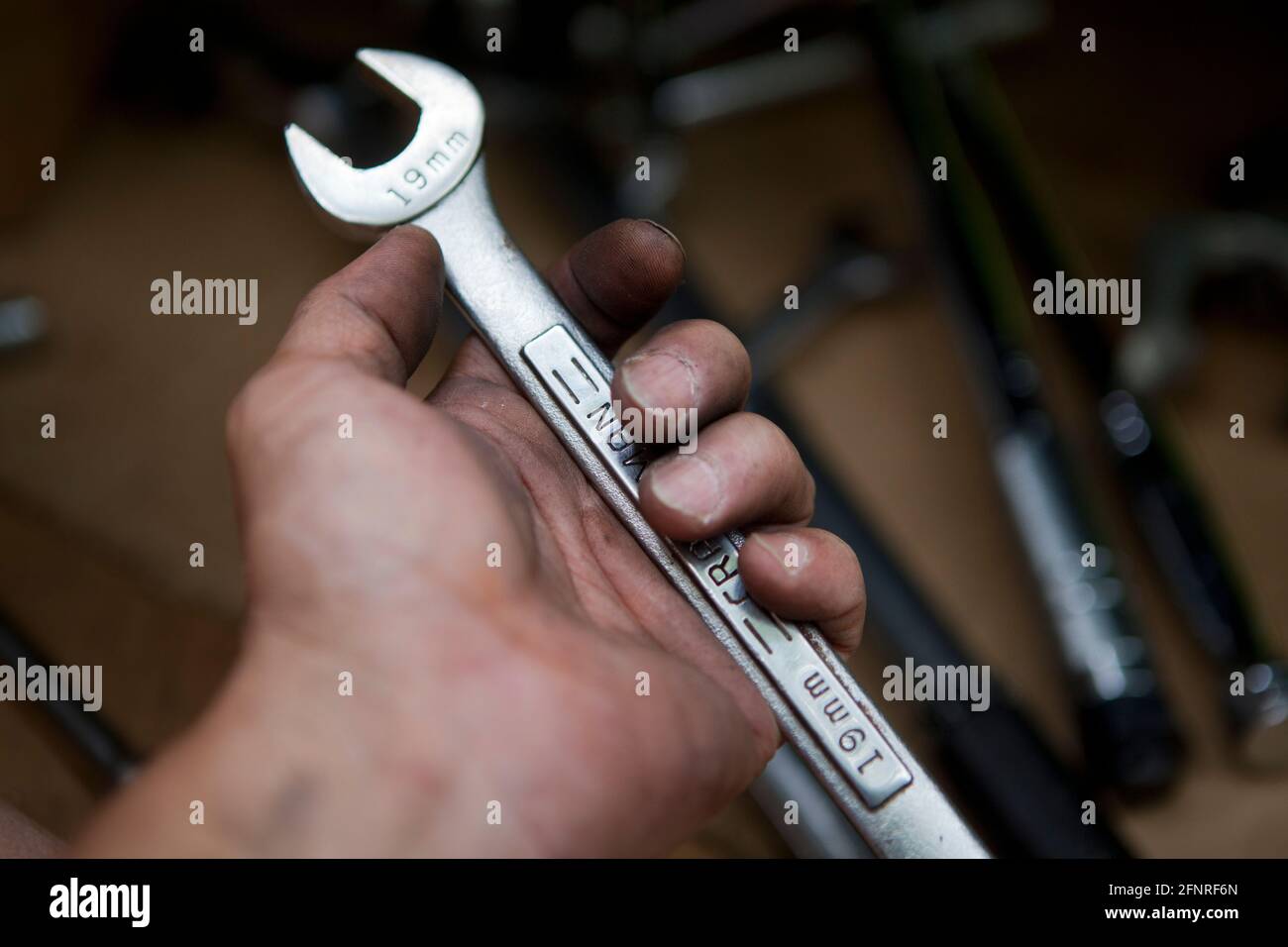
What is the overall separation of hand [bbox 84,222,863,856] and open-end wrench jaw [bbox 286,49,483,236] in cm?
4

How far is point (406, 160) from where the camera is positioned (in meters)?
0.78

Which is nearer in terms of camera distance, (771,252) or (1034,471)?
(1034,471)

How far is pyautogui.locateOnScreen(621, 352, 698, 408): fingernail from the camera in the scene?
2.27ft

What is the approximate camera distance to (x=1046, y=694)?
1181 millimetres

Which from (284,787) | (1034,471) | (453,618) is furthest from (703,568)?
(1034,471)

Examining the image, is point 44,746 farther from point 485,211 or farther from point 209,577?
point 485,211

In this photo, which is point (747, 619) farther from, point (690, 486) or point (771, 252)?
point (771, 252)

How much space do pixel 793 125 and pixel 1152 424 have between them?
0.69m

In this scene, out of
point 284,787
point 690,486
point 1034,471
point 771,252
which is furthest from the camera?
point 771,252

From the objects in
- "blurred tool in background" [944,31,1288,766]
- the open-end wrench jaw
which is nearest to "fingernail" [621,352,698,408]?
the open-end wrench jaw

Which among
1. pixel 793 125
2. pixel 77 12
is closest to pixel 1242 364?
pixel 793 125

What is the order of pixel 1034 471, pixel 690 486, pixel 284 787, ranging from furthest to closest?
pixel 1034 471 < pixel 690 486 < pixel 284 787

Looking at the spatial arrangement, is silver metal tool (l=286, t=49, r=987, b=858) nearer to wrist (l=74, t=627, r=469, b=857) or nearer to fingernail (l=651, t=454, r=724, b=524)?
fingernail (l=651, t=454, r=724, b=524)

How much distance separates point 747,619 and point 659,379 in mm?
174
